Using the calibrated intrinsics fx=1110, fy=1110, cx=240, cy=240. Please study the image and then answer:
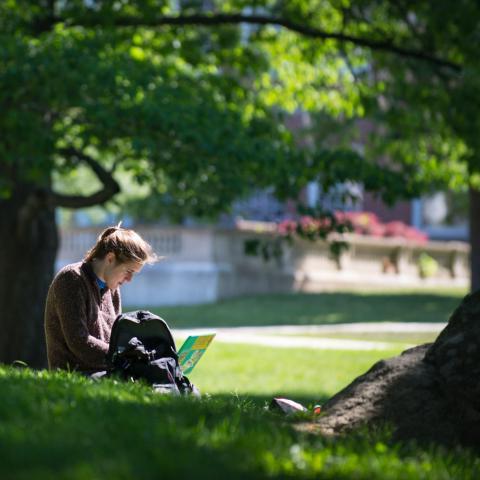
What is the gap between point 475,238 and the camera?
77.8ft

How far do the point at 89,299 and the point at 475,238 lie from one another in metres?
18.4

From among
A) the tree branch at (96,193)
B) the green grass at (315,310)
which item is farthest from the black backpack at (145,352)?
the green grass at (315,310)

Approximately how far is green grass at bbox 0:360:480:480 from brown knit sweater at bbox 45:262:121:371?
2.49ft

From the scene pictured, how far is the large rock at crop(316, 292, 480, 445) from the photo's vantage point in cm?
543

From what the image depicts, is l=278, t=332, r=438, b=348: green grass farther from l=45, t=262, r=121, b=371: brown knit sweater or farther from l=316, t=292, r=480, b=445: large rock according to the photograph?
l=316, t=292, r=480, b=445: large rock

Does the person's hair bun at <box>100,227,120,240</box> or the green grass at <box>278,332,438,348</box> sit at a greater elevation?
the person's hair bun at <box>100,227,120,240</box>

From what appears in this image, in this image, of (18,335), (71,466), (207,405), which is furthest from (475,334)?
(18,335)

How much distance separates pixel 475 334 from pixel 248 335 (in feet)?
46.3

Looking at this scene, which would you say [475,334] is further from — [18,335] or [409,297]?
[409,297]

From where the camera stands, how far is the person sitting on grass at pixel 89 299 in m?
6.22

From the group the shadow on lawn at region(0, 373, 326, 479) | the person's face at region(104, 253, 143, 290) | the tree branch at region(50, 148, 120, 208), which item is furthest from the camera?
the tree branch at region(50, 148, 120, 208)

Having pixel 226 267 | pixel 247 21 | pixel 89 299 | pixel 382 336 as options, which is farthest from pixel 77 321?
pixel 226 267

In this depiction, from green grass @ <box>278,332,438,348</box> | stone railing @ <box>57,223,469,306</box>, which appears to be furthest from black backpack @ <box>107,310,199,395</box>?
stone railing @ <box>57,223,469,306</box>

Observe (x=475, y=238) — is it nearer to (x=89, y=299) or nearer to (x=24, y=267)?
(x=24, y=267)
